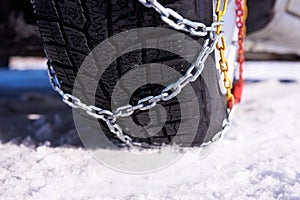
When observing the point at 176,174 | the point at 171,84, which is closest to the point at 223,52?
the point at 171,84

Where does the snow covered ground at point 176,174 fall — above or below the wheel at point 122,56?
below

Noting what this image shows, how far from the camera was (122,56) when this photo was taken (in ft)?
2.51

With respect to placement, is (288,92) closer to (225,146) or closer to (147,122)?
(225,146)

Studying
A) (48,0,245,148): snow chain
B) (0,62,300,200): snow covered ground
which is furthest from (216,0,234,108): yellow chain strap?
(0,62,300,200): snow covered ground

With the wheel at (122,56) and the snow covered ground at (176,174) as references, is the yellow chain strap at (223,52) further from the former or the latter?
the snow covered ground at (176,174)

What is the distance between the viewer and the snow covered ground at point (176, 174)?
758 mm

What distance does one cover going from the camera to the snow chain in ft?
2.34

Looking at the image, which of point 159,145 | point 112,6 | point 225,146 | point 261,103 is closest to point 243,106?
point 261,103

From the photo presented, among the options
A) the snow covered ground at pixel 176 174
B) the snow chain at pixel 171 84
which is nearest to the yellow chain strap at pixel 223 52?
the snow chain at pixel 171 84

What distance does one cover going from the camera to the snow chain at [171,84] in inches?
28.1

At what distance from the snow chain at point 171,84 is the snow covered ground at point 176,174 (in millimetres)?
115

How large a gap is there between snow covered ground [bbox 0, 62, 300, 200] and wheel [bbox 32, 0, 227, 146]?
91mm

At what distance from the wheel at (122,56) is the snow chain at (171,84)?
0.04 feet

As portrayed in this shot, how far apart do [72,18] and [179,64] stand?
0.21m
